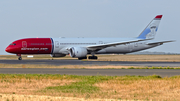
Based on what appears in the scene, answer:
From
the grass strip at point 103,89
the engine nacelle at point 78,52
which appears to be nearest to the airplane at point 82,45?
the engine nacelle at point 78,52

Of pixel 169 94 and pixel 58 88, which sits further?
pixel 58 88

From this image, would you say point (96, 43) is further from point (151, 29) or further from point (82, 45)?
point (151, 29)

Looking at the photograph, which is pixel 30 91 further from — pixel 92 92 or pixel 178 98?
pixel 178 98

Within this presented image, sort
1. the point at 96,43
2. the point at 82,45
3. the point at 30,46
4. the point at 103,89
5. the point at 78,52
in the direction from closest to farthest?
the point at 103,89 → the point at 78,52 → the point at 30,46 → the point at 82,45 → the point at 96,43

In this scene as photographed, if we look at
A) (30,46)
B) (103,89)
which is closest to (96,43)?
(30,46)

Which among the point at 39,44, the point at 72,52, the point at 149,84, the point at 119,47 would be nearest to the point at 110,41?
the point at 119,47

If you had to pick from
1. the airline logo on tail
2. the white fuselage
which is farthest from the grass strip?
the airline logo on tail

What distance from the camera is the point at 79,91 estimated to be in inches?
579

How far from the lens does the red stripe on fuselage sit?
1858 inches

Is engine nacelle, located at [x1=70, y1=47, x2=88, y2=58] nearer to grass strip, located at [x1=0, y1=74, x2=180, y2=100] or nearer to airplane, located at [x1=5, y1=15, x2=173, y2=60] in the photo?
airplane, located at [x1=5, y1=15, x2=173, y2=60]

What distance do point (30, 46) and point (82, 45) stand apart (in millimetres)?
9323

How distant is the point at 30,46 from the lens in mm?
47219

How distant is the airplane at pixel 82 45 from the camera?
47.4 m

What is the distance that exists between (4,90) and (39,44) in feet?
108
